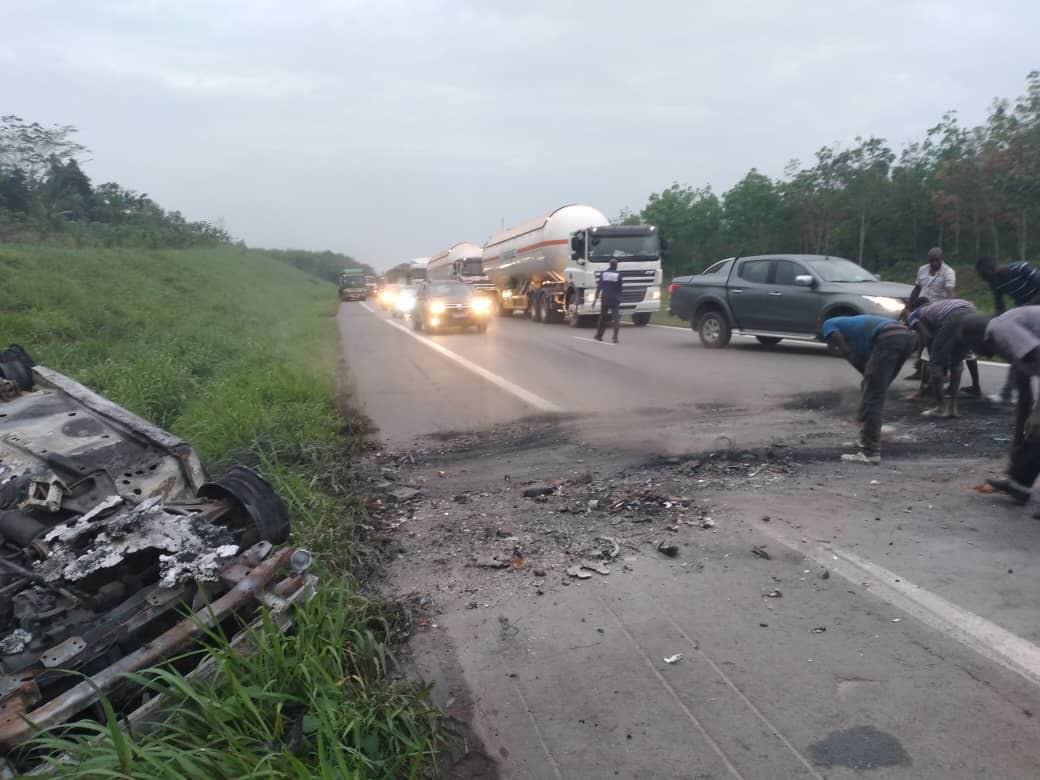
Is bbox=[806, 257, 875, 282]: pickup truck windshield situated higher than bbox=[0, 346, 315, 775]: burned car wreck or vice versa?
bbox=[806, 257, 875, 282]: pickup truck windshield

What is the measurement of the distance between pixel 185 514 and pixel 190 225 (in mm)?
65512

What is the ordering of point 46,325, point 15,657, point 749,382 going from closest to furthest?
point 15,657
point 749,382
point 46,325

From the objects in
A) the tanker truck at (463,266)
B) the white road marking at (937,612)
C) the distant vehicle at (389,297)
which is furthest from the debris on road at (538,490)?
the distant vehicle at (389,297)

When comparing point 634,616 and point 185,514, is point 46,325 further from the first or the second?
point 634,616

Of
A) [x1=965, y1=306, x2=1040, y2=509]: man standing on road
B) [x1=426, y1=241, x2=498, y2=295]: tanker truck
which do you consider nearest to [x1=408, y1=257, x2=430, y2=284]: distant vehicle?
[x1=426, y1=241, x2=498, y2=295]: tanker truck

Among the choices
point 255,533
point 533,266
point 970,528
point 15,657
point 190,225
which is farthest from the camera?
point 190,225

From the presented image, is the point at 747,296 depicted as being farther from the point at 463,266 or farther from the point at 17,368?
the point at 463,266

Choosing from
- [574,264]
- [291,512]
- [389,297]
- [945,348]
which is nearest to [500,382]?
[945,348]

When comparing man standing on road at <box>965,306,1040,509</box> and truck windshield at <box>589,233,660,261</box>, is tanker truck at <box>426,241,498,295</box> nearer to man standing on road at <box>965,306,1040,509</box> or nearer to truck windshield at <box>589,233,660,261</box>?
truck windshield at <box>589,233,660,261</box>

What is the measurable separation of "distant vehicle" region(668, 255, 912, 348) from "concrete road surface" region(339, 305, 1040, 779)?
3944mm

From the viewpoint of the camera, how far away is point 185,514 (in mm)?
3416

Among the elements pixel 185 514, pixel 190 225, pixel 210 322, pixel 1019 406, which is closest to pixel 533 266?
pixel 210 322

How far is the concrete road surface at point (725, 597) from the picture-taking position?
2.71 m

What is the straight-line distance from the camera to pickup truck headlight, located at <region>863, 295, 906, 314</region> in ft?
36.6
